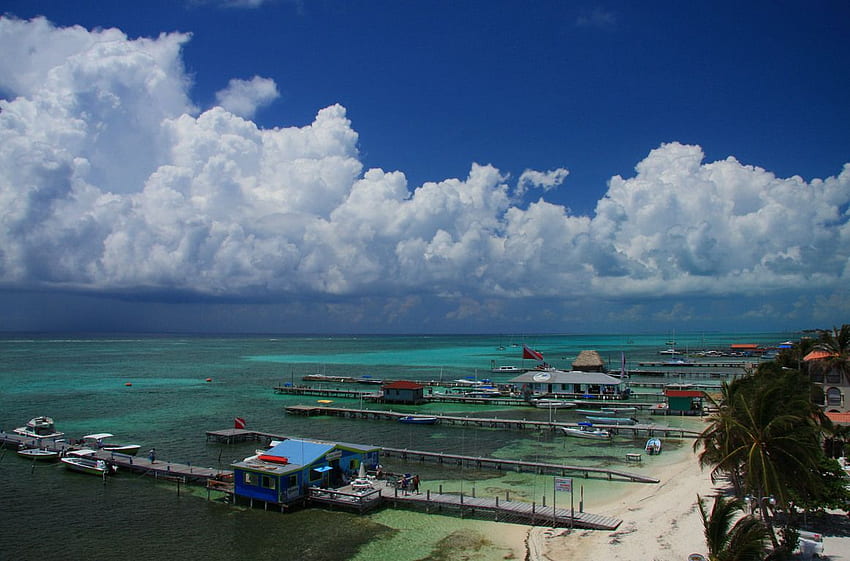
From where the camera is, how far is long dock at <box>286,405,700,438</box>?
4875cm

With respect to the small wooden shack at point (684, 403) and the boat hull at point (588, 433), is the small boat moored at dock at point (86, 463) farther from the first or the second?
the small wooden shack at point (684, 403)

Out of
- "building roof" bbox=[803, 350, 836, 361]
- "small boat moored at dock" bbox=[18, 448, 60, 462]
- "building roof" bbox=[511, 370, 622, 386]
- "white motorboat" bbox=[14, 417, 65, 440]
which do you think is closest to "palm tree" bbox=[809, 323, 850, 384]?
"building roof" bbox=[803, 350, 836, 361]

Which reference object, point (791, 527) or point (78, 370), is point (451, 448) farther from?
point (78, 370)

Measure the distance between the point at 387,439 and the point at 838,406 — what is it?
34.4m

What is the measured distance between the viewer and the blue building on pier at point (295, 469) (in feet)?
94.7

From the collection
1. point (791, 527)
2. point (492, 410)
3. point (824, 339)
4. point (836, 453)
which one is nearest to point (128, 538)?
point (791, 527)

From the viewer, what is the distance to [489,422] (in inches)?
2137

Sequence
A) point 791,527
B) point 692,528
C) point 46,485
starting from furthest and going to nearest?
point 46,485 < point 692,528 < point 791,527

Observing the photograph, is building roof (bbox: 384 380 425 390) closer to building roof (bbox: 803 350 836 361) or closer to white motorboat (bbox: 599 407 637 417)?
white motorboat (bbox: 599 407 637 417)

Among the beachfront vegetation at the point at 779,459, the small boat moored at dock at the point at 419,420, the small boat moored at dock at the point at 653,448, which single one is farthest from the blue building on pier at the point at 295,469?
the small boat moored at dock at the point at 419,420

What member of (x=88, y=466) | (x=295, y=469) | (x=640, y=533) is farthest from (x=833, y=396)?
(x=88, y=466)

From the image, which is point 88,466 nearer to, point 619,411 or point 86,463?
point 86,463

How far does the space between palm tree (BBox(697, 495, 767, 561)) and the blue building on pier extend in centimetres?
1976

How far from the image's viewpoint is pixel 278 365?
423 feet
